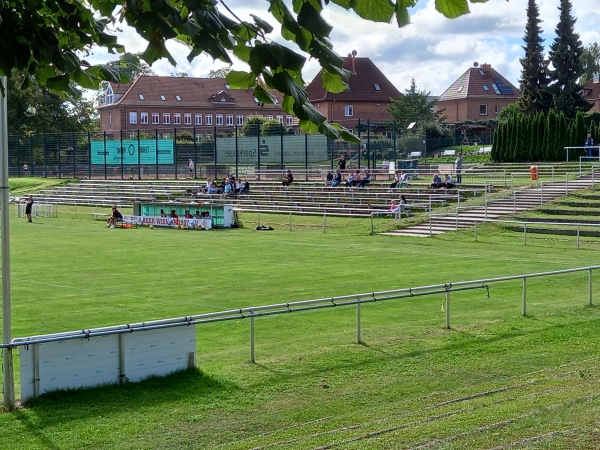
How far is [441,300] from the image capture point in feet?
58.7

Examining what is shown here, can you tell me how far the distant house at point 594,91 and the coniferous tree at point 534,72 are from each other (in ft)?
112

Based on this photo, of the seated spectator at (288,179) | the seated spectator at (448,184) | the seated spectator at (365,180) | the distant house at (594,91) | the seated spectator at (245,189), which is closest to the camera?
the seated spectator at (448,184)

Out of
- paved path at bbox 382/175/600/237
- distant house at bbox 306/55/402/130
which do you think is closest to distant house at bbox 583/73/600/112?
distant house at bbox 306/55/402/130

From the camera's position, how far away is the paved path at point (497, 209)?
3731 cm

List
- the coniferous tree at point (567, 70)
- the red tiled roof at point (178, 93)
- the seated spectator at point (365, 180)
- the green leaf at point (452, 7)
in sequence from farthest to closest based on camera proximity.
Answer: the red tiled roof at point (178, 93), the coniferous tree at point (567, 70), the seated spectator at point (365, 180), the green leaf at point (452, 7)

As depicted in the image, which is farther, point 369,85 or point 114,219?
point 369,85

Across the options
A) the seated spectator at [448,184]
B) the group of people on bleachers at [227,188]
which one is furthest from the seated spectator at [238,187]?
the seated spectator at [448,184]

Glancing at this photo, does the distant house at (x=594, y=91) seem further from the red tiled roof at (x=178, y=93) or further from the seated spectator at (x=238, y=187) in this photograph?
the seated spectator at (x=238, y=187)

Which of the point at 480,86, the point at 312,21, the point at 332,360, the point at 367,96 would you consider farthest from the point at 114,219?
the point at 480,86

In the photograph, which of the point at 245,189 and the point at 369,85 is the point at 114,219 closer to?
the point at 245,189

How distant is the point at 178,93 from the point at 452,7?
102218 millimetres

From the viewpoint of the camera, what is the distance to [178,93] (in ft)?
342

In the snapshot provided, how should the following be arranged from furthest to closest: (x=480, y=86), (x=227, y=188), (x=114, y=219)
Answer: (x=480, y=86) → (x=227, y=188) → (x=114, y=219)

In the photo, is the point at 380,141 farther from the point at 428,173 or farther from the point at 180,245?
the point at 180,245
